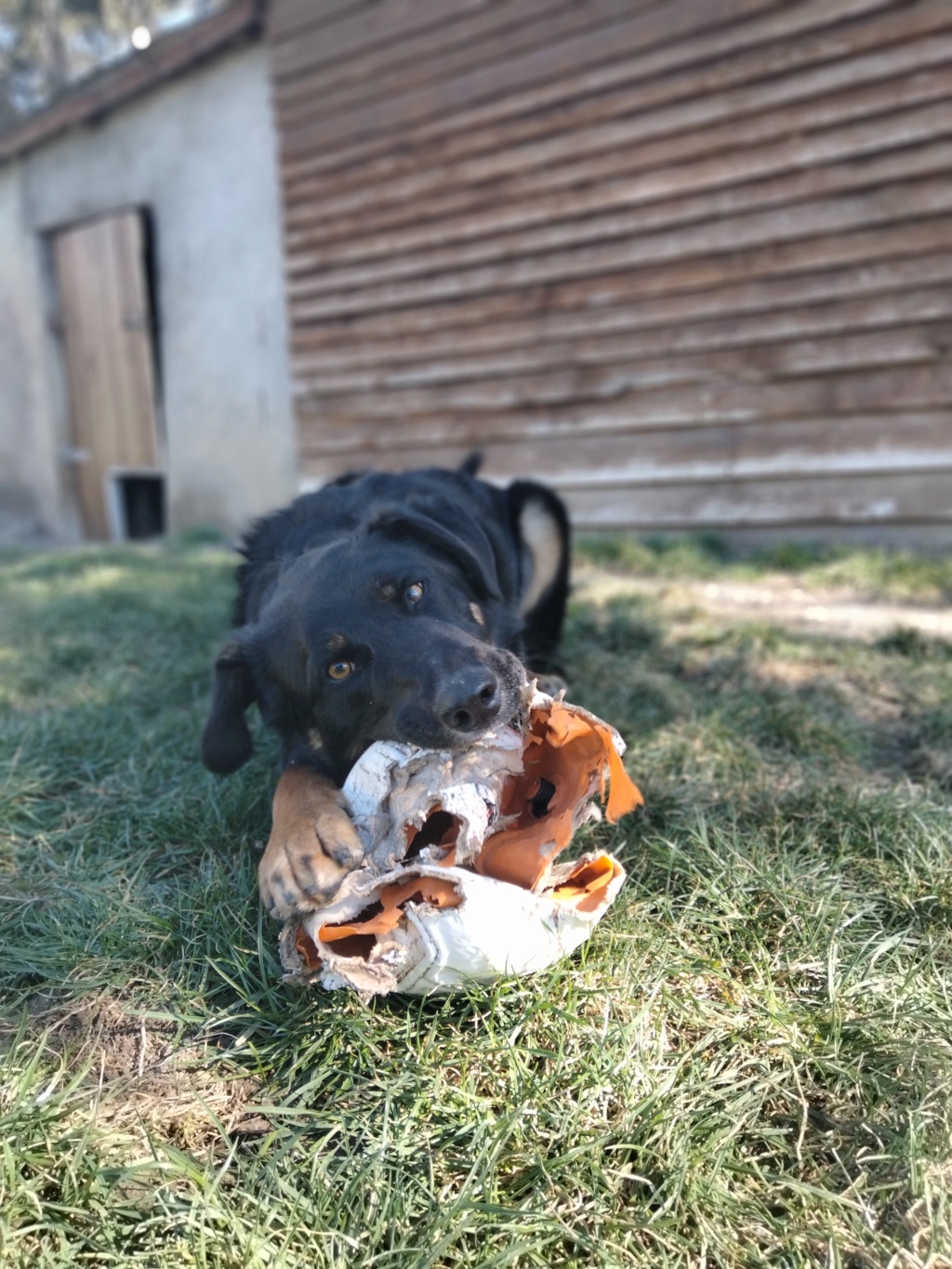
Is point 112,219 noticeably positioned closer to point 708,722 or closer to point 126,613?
point 126,613

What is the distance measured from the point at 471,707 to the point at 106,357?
10.8 meters

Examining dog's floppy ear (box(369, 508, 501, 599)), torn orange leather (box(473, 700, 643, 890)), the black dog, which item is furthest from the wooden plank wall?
torn orange leather (box(473, 700, 643, 890))

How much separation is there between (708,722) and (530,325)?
16.3ft

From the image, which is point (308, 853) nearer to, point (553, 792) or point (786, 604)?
point (553, 792)

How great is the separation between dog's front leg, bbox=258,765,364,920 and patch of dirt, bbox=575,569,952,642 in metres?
2.95

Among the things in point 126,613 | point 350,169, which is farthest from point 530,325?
point 126,613

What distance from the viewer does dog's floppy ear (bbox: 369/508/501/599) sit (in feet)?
9.29

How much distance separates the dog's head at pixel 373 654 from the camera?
2.17m

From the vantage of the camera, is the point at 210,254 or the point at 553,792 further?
the point at 210,254

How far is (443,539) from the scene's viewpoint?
2.85 m

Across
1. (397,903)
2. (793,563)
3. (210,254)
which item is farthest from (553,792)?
(210,254)

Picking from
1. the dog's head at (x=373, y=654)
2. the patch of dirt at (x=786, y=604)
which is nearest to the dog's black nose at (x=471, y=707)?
the dog's head at (x=373, y=654)

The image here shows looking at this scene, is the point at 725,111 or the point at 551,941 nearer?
the point at 551,941

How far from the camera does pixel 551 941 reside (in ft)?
6.03
